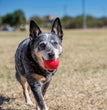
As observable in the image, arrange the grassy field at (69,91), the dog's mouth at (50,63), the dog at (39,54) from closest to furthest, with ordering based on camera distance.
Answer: the dog's mouth at (50,63), the dog at (39,54), the grassy field at (69,91)

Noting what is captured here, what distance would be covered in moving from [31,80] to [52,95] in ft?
4.69

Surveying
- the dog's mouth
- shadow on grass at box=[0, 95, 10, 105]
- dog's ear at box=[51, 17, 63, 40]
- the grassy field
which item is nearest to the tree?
the grassy field

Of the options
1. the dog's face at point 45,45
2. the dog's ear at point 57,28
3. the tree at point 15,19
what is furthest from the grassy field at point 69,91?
the tree at point 15,19

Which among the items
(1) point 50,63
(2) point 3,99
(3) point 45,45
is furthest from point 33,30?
(2) point 3,99

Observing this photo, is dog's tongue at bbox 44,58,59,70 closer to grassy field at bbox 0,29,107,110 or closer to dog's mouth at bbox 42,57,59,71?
dog's mouth at bbox 42,57,59,71

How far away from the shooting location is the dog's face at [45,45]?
3.21 metres

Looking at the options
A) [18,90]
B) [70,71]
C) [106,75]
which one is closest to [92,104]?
[18,90]

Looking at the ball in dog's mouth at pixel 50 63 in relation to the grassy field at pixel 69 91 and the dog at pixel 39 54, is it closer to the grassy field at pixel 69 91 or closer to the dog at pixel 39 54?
the dog at pixel 39 54

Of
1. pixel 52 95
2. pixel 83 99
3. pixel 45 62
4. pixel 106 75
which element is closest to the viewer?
pixel 45 62

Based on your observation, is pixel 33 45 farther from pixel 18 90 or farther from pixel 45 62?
pixel 18 90

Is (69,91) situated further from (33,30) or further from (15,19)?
(15,19)

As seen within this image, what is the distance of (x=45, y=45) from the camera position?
3330mm

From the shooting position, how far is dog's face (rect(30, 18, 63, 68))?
3.21 metres

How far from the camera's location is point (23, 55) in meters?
3.76
